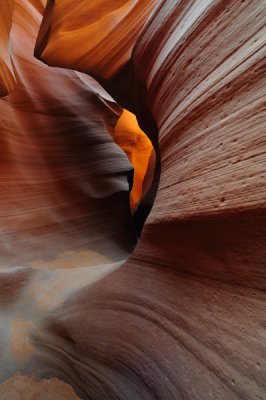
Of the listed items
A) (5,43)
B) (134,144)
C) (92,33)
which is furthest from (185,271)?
(134,144)

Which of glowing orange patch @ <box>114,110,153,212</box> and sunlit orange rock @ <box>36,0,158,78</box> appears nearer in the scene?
sunlit orange rock @ <box>36,0,158,78</box>

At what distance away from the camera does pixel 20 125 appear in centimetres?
354

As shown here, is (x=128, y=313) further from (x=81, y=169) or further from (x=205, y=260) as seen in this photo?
(x=81, y=169)

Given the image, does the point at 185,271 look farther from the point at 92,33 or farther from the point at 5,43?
the point at 5,43

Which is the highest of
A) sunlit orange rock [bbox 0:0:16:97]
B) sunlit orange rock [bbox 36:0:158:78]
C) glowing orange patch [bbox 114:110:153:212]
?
sunlit orange rock [bbox 36:0:158:78]

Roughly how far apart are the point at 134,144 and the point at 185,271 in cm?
589

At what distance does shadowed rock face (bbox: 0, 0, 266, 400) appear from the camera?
2.66ft

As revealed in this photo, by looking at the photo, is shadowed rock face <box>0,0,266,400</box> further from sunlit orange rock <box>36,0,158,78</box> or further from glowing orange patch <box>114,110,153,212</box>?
glowing orange patch <box>114,110,153,212</box>

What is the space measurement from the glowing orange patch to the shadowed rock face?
14.1 feet

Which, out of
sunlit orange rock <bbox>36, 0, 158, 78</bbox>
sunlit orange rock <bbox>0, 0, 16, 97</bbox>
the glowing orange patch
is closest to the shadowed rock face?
sunlit orange rock <bbox>36, 0, 158, 78</bbox>

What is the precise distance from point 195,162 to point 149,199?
3075mm

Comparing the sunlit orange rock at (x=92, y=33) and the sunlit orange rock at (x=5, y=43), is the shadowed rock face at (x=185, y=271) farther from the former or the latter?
the sunlit orange rock at (x=5, y=43)

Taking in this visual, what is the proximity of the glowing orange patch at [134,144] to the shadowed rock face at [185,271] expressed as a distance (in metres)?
4.31

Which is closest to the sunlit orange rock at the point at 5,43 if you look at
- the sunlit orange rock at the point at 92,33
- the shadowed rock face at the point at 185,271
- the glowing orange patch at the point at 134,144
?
the sunlit orange rock at the point at 92,33
